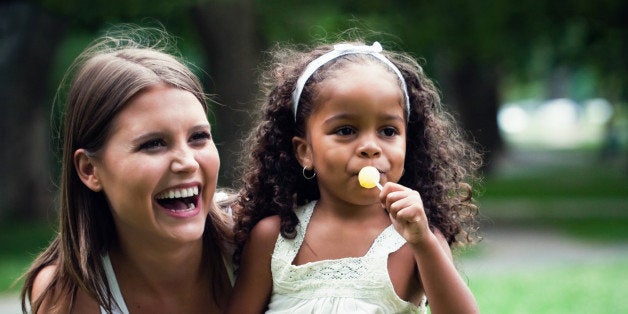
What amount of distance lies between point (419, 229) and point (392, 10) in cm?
899

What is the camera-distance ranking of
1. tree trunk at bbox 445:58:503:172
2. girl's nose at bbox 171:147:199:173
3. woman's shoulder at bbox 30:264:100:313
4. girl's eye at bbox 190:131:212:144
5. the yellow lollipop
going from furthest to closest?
tree trunk at bbox 445:58:503:172 < woman's shoulder at bbox 30:264:100:313 < girl's eye at bbox 190:131:212:144 < girl's nose at bbox 171:147:199:173 < the yellow lollipop

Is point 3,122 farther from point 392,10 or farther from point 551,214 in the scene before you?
point 551,214

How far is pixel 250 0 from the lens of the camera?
35.3ft

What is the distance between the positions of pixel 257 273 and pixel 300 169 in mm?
360

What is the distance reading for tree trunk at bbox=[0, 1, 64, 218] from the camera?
1362 cm

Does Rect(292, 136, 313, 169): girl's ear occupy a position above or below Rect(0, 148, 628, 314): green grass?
above

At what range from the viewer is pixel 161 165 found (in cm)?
300

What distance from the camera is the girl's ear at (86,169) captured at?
3158mm

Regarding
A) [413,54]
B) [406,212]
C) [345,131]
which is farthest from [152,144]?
[413,54]

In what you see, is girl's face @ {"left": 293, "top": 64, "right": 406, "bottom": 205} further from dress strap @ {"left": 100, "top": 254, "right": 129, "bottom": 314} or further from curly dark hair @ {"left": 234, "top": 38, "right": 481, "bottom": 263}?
dress strap @ {"left": 100, "top": 254, "right": 129, "bottom": 314}

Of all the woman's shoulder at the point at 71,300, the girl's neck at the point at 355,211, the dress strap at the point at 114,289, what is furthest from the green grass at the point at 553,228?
the woman's shoulder at the point at 71,300

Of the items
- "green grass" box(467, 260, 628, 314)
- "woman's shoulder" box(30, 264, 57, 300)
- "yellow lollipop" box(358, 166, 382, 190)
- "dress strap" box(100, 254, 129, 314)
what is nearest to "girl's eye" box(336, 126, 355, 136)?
"yellow lollipop" box(358, 166, 382, 190)

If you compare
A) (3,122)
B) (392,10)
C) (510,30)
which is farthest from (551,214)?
(3,122)

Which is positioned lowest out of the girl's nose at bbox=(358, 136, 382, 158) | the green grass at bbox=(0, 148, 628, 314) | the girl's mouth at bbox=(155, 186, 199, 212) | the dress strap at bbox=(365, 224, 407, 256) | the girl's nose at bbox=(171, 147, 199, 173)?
the green grass at bbox=(0, 148, 628, 314)
